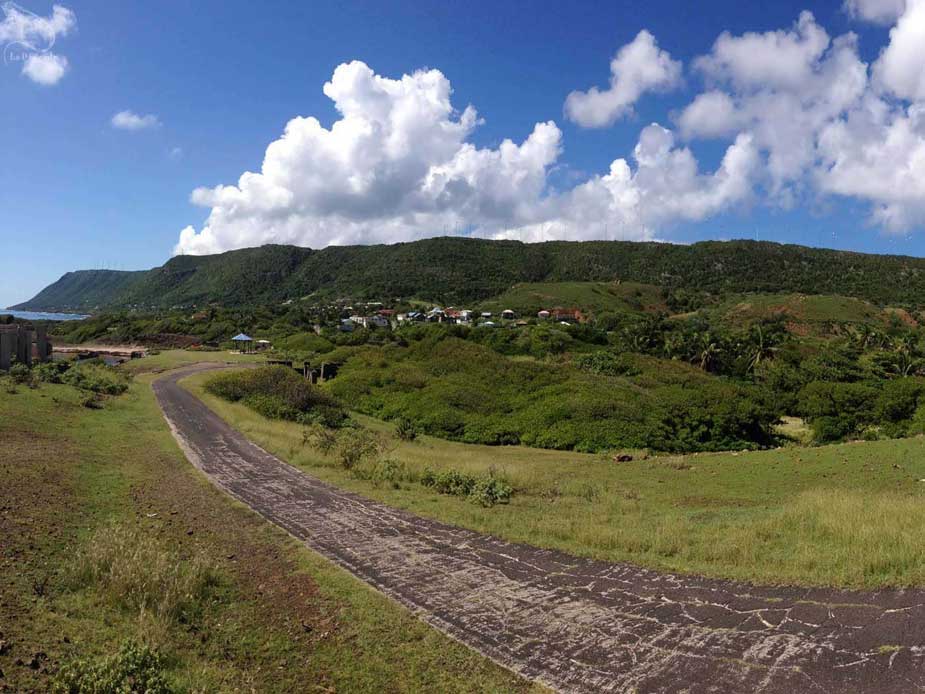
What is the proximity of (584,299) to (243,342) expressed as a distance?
7428cm

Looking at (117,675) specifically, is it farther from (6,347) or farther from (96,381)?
(6,347)

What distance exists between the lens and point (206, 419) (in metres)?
Result: 24.0

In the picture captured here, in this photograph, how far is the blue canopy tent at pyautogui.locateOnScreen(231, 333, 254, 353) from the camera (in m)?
67.2

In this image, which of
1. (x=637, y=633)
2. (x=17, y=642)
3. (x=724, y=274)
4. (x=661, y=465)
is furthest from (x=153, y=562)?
(x=724, y=274)

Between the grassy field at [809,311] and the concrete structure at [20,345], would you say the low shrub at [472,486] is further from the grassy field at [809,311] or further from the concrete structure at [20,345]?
the grassy field at [809,311]

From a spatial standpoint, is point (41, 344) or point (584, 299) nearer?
point (41, 344)

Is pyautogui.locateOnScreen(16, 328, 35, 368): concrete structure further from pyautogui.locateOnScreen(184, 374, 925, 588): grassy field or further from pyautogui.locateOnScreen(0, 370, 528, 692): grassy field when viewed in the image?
pyautogui.locateOnScreen(0, 370, 528, 692): grassy field

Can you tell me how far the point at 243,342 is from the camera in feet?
234

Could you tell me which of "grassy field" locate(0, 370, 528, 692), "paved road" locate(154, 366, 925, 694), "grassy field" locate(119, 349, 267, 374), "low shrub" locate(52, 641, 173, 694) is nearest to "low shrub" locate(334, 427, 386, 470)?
"grassy field" locate(0, 370, 528, 692)

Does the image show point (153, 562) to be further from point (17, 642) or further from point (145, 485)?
point (145, 485)

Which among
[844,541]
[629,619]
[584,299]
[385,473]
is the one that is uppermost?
[584,299]

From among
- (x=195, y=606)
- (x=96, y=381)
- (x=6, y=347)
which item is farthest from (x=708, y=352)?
(x=195, y=606)

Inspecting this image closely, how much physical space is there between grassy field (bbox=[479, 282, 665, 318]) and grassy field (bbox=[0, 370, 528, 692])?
10447cm

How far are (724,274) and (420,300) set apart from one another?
83904mm
